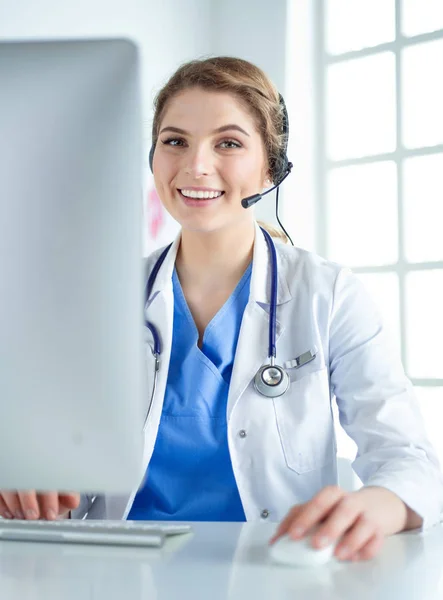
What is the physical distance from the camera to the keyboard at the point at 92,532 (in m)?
0.90

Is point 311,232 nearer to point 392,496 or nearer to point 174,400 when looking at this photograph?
point 174,400

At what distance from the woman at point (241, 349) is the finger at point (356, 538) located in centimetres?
21

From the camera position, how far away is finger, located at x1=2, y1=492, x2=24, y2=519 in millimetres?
1056

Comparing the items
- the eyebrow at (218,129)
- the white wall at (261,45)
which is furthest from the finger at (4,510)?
the white wall at (261,45)

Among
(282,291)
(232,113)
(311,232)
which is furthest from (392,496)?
(311,232)

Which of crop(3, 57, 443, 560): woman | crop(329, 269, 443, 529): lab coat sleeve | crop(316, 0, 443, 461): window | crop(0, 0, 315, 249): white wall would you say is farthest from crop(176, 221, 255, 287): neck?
crop(316, 0, 443, 461): window

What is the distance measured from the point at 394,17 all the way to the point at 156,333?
2.19 m

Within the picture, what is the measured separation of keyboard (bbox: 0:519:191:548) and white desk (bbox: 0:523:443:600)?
0.01 meters

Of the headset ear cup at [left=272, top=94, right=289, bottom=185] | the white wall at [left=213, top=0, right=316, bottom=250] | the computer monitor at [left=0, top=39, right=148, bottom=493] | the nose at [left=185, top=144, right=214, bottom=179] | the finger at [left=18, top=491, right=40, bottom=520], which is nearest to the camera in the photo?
the computer monitor at [left=0, top=39, right=148, bottom=493]

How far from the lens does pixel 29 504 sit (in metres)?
1.04

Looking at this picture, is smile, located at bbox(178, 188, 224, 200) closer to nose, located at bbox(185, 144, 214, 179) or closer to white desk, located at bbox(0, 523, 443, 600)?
nose, located at bbox(185, 144, 214, 179)

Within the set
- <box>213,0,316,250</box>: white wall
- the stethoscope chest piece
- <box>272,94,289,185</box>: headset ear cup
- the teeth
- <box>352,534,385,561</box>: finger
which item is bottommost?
<box>352,534,385,561</box>: finger

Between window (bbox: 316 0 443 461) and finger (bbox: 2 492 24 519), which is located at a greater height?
window (bbox: 316 0 443 461)

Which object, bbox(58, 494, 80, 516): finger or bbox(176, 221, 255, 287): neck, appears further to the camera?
bbox(176, 221, 255, 287): neck
